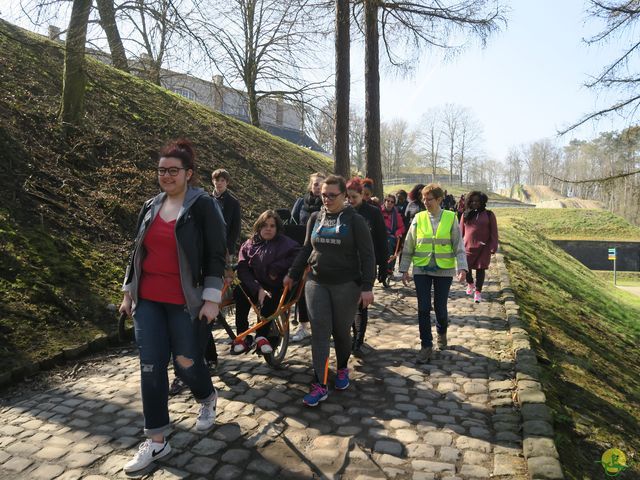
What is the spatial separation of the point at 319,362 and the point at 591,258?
43.5m

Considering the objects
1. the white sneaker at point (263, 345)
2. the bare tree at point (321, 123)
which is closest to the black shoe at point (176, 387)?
the white sneaker at point (263, 345)

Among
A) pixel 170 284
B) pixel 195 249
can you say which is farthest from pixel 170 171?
pixel 170 284

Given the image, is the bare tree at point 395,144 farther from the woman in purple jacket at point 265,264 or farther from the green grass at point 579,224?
the woman in purple jacket at point 265,264

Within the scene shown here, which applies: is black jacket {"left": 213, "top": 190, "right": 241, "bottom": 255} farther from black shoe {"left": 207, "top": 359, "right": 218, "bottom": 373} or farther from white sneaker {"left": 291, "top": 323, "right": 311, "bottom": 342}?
black shoe {"left": 207, "top": 359, "right": 218, "bottom": 373}

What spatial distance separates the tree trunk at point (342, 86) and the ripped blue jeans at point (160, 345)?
896 centimetres

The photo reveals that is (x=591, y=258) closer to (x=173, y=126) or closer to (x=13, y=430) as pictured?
(x=173, y=126)

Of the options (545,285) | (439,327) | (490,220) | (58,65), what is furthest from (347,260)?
(58,65)

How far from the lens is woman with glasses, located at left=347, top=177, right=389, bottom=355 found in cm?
540

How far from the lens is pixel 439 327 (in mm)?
5730

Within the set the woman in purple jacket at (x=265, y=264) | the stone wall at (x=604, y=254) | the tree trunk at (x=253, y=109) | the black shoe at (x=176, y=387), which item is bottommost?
the stone wall at (x=604, y=254)

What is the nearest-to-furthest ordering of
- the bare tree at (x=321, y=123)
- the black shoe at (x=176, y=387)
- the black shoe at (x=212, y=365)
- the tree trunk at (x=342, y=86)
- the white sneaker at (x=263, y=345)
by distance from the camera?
the black shoe at (x=176, y=387)
the white sneaker at (x=263, y=345)
the black shoe at (x=212, y=365)
the tree trunk at (x=342, y=86)
the bare tree at (x=321, y=123)

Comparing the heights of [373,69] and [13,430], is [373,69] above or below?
above

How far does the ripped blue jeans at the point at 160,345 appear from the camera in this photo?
3232mm

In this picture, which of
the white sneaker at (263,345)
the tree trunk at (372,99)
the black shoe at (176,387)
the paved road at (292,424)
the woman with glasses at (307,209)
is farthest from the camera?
the tree trunk at (372,99)
